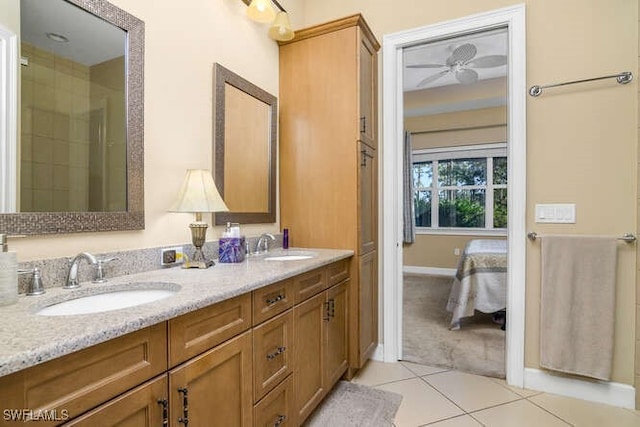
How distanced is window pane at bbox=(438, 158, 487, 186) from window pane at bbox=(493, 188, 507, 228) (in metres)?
0.27

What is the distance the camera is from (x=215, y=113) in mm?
1844

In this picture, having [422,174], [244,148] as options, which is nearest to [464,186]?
[422,174]

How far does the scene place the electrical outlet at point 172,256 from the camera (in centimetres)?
151

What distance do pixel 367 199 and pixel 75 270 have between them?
1.72 meters

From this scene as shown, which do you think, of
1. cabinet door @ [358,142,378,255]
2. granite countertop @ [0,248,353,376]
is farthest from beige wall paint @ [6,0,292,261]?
cabinet door @ [358,142,378,255]

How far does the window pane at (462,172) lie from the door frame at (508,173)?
3.48 metres

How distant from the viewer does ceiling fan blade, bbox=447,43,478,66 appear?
3504mm

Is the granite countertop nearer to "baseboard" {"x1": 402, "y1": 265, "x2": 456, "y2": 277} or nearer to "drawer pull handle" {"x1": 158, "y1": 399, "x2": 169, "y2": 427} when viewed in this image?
"drawer pull handle" {"x1": 158, "y1": 399, "x2": 169, "y2": 427}

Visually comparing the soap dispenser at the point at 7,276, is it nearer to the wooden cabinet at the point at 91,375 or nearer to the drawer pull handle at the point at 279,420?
the wooden cabinet at the point at 91,375

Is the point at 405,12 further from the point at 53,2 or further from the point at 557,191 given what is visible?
the point at 53,2

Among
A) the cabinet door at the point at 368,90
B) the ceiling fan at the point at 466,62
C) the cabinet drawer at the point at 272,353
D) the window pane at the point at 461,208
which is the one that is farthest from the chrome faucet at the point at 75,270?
the window pane at the point at 461,208

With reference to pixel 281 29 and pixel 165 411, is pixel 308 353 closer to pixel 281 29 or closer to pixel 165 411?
pixel 165 411

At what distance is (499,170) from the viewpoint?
5375 mm

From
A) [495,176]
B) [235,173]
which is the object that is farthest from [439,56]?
[235,173]
